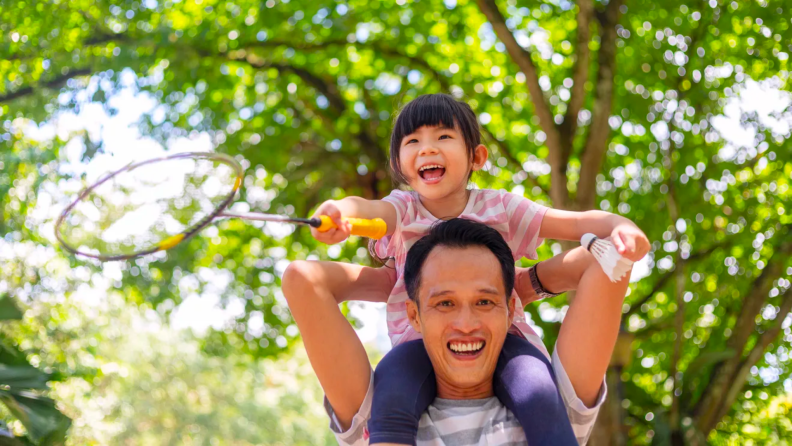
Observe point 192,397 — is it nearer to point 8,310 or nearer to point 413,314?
point 8,310

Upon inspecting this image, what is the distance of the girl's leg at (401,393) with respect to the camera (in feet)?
5.96

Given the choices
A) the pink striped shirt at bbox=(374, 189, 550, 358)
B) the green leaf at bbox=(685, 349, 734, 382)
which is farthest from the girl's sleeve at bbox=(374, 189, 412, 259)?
the green leaf at bbox=(685, 349, 734, 382)

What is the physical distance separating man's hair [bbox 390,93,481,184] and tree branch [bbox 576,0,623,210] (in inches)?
168

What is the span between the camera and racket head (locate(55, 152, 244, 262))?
210 cm

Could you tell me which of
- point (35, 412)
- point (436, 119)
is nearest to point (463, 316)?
point (436, 119)

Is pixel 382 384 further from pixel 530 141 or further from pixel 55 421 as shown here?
pixel 530 141

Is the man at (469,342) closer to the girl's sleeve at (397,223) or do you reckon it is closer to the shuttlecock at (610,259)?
the shuttlecock at (610,259)

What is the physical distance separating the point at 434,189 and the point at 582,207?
4.49 metres

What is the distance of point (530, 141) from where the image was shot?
9.05 meters

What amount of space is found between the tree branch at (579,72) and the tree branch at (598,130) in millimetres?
174

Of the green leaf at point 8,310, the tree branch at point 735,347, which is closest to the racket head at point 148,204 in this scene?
the green leaf at point 8,310

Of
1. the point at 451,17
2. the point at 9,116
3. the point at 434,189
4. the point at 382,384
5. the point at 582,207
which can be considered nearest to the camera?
the point at 382,384

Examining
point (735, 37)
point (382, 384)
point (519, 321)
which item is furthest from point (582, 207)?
point (382, 384)

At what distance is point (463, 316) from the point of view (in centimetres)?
195
